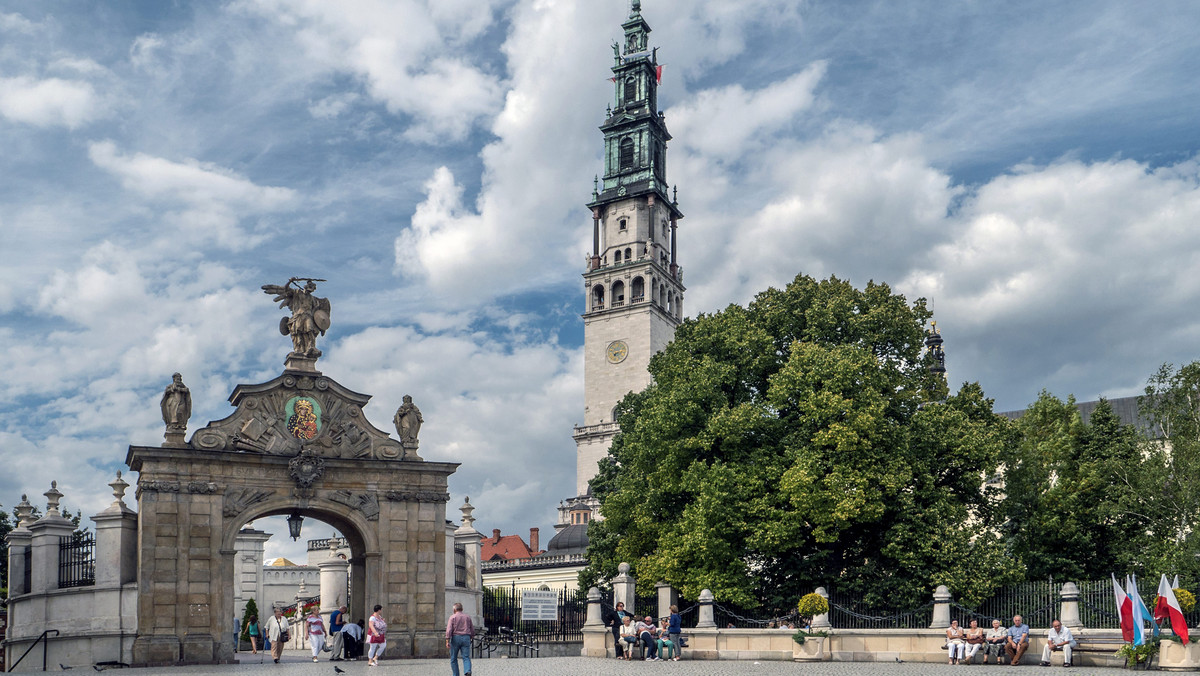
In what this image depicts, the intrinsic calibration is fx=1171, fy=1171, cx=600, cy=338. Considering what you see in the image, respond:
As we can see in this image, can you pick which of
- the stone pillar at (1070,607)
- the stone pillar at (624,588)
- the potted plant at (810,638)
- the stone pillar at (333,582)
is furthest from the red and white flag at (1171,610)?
the stone pillar at (333,582)

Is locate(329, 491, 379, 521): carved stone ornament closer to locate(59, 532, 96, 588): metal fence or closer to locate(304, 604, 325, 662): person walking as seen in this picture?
locate(304, 604, 325, 662): person walking

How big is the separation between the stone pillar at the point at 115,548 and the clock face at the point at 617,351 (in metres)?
67.2

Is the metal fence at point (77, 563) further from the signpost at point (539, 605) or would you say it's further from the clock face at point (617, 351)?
the clock face at point (617, 351)

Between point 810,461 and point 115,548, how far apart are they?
19.7 metres

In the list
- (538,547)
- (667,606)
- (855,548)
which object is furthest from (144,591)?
(538,547)

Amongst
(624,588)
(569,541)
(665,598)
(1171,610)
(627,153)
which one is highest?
(627,153)

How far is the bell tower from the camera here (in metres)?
97.2

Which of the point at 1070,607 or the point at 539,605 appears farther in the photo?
the point at 539,605

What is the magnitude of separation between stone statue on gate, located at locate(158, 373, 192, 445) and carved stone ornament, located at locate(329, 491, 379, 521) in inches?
181

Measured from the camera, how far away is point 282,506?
33.6 m

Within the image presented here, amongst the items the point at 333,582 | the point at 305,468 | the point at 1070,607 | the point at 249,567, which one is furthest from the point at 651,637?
the point at 249,567

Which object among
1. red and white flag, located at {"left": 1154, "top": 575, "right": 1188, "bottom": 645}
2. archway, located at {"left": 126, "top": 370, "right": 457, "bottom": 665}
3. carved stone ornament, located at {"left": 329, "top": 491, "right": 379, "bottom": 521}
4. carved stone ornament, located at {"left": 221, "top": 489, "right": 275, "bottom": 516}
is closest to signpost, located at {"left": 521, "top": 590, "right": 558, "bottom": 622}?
archway, located at {"left": 126, "top": 370, "right": 457, "bottom": 665}

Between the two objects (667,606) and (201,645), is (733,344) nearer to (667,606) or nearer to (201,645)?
(667,606)

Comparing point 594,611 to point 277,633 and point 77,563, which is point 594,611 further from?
point 77,563
